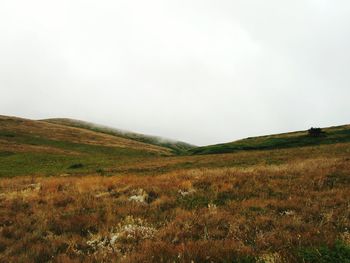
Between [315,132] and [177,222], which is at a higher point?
[315,132]

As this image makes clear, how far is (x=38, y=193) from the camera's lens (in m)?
12.2

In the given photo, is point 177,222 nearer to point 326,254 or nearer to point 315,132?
point 326,254

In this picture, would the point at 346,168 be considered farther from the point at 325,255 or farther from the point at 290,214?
the point at 325,255

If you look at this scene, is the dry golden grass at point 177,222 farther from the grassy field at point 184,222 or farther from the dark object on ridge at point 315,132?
the dark object on ridge at point 315,132

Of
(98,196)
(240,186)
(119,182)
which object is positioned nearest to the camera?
(98,196)

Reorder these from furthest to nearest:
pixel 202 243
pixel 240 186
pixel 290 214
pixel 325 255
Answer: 1. pixel 240 186
2. pixel 290 214
3. pixel 202 243
4. pixel 325 255

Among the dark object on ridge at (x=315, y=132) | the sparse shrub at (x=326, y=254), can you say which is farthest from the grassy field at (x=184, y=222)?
the dark object on ridge at (x=315, y=132)

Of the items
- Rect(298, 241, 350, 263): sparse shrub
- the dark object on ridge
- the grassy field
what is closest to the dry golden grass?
the grassy field

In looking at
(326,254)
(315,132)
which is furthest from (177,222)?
(315,132)

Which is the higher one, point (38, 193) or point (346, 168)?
point (346, 168)

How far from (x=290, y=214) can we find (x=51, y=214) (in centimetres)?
707

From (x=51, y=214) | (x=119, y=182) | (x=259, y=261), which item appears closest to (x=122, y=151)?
(x=119, y=182)

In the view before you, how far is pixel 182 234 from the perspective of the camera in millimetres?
6441

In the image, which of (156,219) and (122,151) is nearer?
(156,219)
